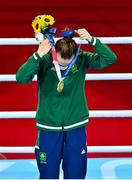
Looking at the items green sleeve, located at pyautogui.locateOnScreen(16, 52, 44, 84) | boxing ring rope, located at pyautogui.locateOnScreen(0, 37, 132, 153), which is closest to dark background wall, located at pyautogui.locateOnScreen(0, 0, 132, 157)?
boxing ring rope, located at pyautogui.locateOnScreen(0, 37, 132, 153)

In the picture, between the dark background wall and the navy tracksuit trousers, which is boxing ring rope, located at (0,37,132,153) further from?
the dark background wall

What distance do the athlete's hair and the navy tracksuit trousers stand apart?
25 cm

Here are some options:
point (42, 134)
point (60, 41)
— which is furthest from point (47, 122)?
point (60, 41)

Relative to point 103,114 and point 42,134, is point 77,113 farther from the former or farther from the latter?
point 103,114

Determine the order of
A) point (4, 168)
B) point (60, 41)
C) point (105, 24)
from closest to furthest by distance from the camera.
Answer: point (60, 41) < point (4, 168) < point (105, 24)

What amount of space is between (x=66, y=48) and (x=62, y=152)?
349 millimetres

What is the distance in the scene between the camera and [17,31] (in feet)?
9.70

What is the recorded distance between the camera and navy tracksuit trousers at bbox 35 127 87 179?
1681 millimetres

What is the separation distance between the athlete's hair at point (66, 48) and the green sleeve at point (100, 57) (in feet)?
0.25

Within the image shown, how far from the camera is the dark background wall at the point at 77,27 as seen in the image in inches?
116

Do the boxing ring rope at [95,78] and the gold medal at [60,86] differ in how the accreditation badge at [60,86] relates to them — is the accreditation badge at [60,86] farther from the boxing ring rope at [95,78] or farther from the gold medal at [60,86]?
the boxing ring rope at [95,78]

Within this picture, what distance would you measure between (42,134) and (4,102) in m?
1.33

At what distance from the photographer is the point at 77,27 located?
2922mm

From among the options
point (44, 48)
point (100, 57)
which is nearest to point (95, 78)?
point (100, 57)
